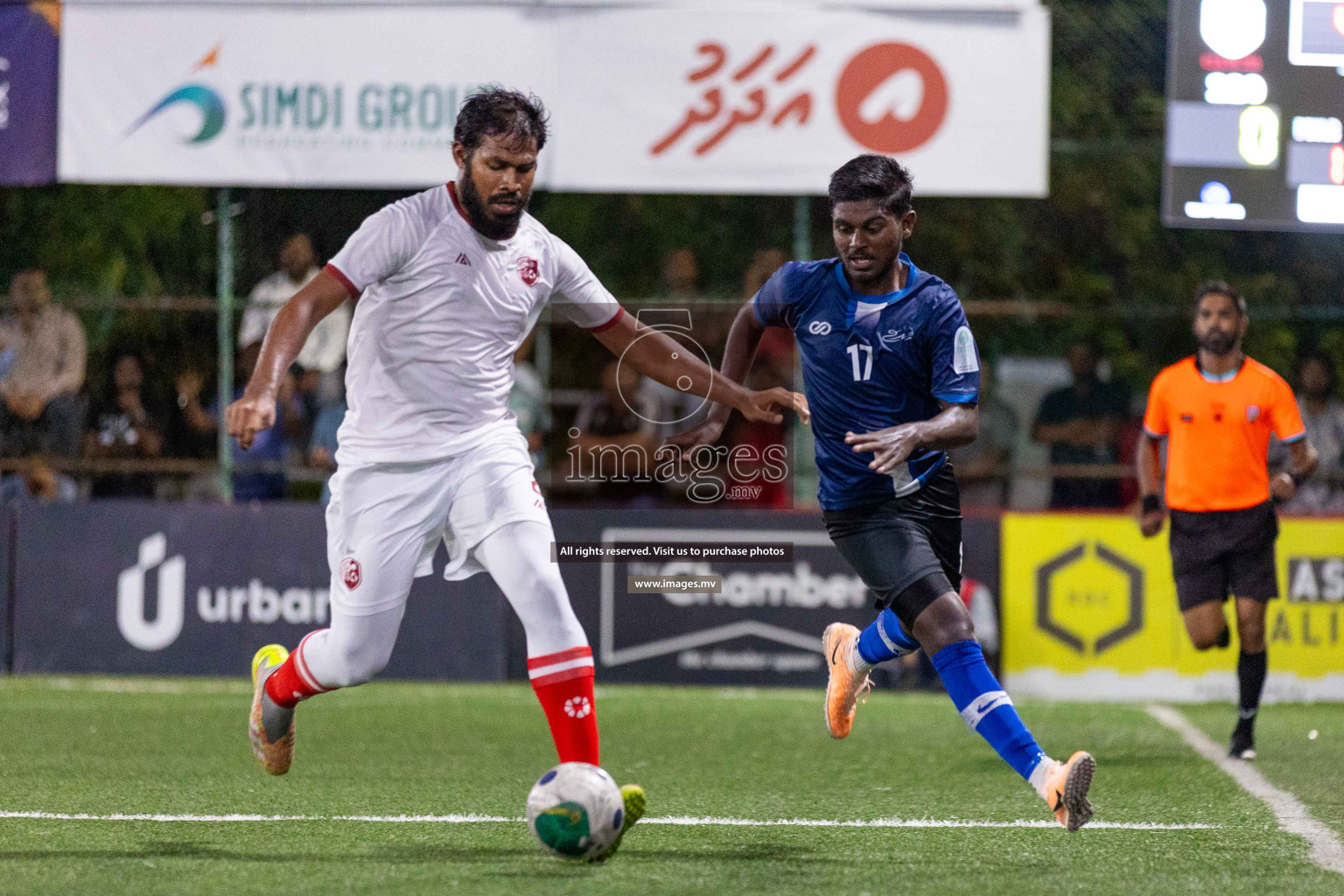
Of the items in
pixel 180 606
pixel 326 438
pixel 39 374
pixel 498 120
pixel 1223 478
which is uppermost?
pixel 498 120

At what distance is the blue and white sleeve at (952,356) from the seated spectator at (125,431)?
7.47 meters

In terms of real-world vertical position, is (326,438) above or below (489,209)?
below

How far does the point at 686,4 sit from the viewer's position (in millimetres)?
11875

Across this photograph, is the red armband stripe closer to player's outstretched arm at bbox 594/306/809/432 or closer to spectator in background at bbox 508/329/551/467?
player's outstretched arm at bbox 594/306/809/432

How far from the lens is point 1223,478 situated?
855cm

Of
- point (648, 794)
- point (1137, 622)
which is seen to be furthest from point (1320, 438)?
point (648, 794)

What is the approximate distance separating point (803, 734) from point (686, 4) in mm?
5294

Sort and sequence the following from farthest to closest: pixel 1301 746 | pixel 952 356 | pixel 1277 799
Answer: pixel 1301 746 → pixel 1277 799 → pixel 952 356

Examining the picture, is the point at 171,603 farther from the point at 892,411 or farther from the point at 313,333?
the point at 892,411

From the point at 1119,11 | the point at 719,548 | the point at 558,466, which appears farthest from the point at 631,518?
the point at 1119,11

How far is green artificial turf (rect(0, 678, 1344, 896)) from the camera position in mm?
5102

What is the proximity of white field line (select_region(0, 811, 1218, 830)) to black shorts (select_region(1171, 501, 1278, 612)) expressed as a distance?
2.50 meters

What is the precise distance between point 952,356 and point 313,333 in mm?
6958

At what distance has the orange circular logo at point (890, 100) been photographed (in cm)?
1177
